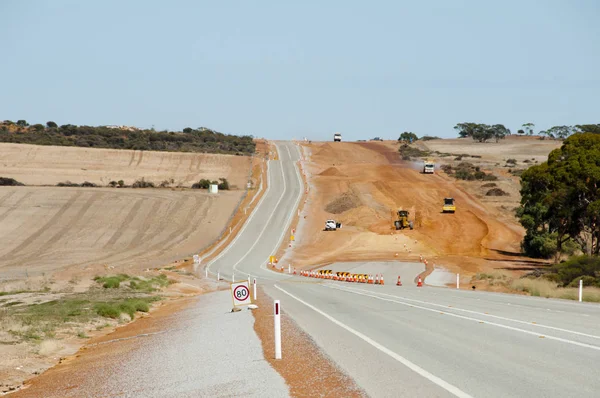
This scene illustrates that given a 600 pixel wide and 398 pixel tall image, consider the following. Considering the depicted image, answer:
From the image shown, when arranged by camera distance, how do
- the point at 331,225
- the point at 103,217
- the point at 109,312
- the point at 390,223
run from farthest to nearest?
the point at 103,217 → the point at 390,223 → the point at 331,225 → the point at 109,312

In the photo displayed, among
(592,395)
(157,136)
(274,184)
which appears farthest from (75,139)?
(592,395)

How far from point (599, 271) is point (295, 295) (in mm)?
15768

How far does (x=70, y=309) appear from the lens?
30016 mm

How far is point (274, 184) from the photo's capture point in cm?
11819

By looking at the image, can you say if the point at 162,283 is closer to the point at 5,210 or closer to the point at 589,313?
the point at 589,313

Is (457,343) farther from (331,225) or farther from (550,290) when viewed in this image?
(331,225)

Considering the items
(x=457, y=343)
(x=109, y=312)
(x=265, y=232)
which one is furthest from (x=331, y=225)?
(x=457, y=343)

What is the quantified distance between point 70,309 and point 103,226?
57.7 metres

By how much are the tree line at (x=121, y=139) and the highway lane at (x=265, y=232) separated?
37461 mm

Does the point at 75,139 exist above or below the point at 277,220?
above

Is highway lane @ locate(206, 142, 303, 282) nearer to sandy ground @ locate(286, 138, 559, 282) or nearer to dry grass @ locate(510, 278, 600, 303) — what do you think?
sandy ground @ locate(286, 138, 559, 282)

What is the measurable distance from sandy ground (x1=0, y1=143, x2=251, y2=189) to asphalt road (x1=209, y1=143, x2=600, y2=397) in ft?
308

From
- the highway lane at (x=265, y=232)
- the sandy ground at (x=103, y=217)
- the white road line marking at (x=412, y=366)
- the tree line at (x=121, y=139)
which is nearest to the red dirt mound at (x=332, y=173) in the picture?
the highway lane at (x=265, y=232)

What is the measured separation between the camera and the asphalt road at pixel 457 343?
33.5ft
